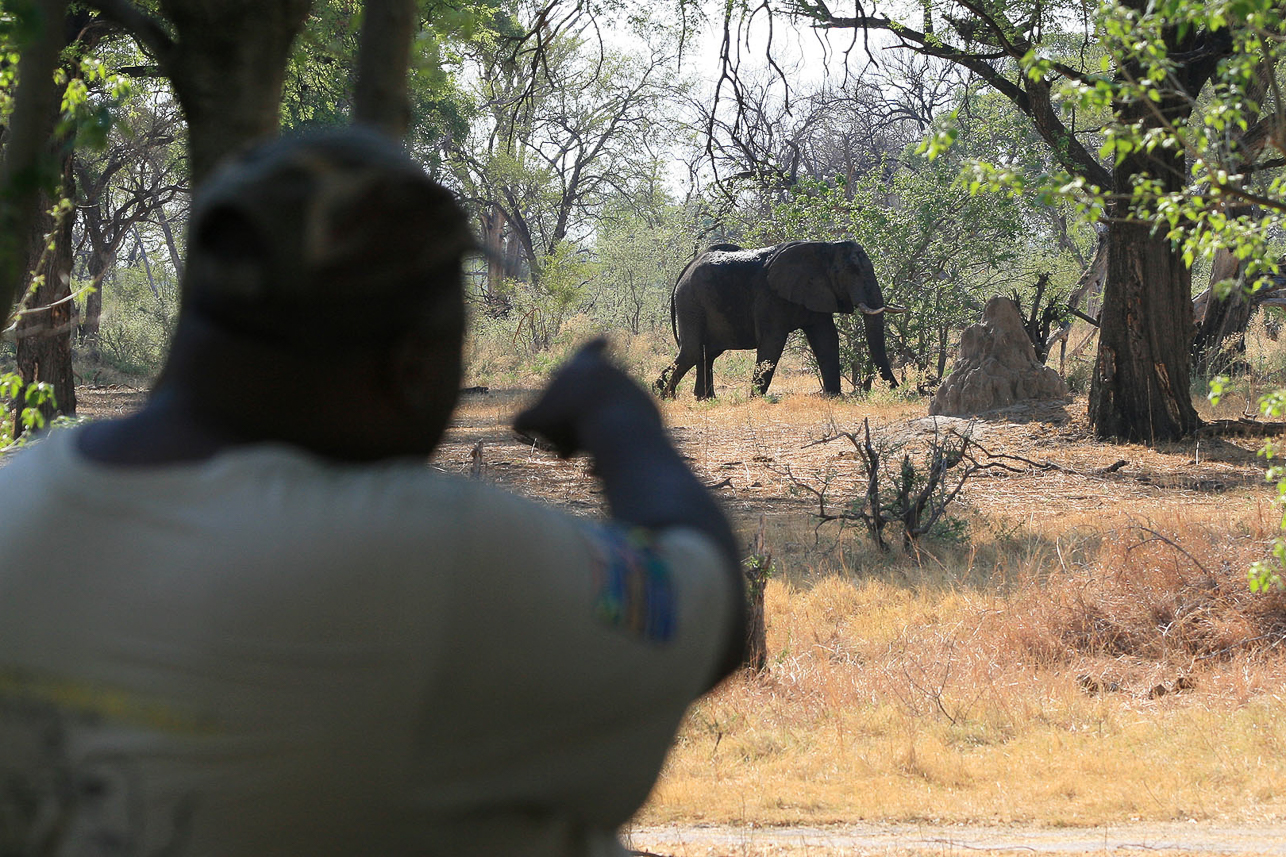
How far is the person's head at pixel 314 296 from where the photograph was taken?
0.88m

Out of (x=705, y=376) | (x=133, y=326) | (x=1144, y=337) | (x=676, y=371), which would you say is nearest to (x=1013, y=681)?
(x=1144, y=337)

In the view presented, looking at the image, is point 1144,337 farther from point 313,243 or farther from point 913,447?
point 313,243

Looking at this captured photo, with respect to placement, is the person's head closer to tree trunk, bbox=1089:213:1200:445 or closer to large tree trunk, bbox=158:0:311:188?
large tree trunk, bbox=158:0:311:188

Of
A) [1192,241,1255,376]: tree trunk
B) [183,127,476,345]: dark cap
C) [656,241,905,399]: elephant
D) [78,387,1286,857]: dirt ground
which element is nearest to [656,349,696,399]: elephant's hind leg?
[656,241,905,399]: elephant

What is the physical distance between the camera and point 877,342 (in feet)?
52.1

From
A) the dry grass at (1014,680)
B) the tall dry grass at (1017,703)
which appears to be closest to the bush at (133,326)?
the dry grass at (1014,680)

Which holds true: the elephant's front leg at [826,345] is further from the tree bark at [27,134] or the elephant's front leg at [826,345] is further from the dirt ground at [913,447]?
the tree bark at [27,134]

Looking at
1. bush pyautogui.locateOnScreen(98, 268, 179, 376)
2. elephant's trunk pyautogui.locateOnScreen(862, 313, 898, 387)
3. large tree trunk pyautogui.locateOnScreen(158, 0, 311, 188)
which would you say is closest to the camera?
large tree trunk pyautogui.locateOnScreen(158, 0, 311, 188)

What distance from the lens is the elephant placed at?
16141 mm

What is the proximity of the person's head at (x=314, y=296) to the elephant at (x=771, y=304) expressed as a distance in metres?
15.0

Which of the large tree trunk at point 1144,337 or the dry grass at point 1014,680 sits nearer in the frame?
the dry grass at point 1014,680

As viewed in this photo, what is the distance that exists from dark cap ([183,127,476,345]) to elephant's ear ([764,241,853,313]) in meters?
15.7

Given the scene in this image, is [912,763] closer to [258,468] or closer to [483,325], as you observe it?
[258,468]

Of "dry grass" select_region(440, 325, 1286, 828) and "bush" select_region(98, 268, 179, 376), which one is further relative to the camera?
"bush" select_region(98, 268, 179, 376)
